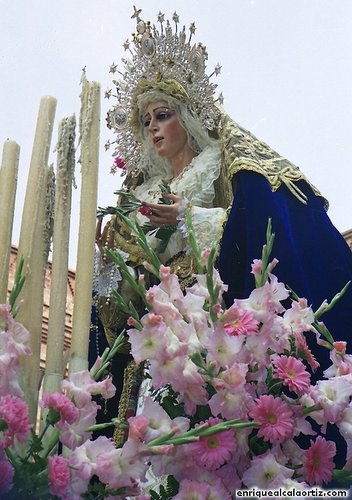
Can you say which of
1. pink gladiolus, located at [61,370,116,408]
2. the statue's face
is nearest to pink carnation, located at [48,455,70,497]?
pink gladiolus, located at [61,370,116,408]

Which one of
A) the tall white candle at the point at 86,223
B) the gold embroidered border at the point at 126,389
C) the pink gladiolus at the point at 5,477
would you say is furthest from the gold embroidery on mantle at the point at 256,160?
the pink gladiolus at the point at 5,477

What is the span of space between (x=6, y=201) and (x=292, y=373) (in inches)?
20.0

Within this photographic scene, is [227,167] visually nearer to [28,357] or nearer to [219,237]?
[219,237]

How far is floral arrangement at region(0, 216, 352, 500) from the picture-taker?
1.08 meters

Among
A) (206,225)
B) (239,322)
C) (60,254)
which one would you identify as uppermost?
(206,225)

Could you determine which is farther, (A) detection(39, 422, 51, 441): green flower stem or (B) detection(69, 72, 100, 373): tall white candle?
(B) detection(69, 72, 100, 373): tall white candle

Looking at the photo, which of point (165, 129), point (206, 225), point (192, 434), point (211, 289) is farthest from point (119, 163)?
point (192, 434)

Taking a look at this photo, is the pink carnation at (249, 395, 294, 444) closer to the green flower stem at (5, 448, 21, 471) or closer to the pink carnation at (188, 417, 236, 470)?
the pink carnation at (188, 417, 236, 470)

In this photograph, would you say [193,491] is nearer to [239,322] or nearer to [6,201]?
[239,322]

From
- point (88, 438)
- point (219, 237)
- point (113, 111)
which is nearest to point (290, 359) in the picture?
point (88, 438)

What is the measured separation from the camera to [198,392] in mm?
1172

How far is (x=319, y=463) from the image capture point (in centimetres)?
119

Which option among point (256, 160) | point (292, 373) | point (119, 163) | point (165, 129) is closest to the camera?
point (292, 373)

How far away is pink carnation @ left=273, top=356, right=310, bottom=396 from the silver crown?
1.37m
